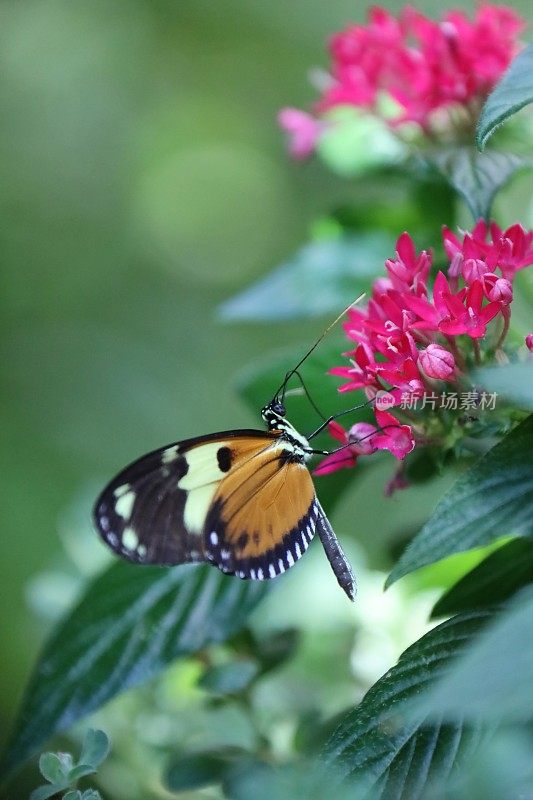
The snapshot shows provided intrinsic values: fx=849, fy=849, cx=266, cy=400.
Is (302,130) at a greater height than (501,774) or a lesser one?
greater

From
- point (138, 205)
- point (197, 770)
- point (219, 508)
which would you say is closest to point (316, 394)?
point (219, 508)

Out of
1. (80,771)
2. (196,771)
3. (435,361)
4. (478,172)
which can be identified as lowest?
(196,771)

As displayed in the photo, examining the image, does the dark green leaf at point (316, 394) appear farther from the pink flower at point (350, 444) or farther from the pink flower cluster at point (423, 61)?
the pink flower cluster at point (423, 61)

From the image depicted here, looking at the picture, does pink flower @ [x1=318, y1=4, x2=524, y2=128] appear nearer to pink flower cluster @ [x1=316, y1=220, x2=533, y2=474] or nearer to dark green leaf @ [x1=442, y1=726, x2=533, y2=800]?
pink flower cluster @ [x1=316, y1=220, x2=533, y2=474]

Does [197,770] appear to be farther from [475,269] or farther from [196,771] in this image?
[475,269]

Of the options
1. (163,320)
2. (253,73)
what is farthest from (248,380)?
(253,73)

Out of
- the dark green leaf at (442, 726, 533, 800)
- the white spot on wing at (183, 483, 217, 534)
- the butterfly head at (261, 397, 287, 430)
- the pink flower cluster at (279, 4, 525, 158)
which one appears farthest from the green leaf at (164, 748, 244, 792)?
the pink flower cluster at (279, 4, 525, 158)

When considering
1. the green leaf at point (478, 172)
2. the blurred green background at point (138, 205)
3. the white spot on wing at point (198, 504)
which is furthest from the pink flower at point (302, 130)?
the blurred green background at point (138, 205)
